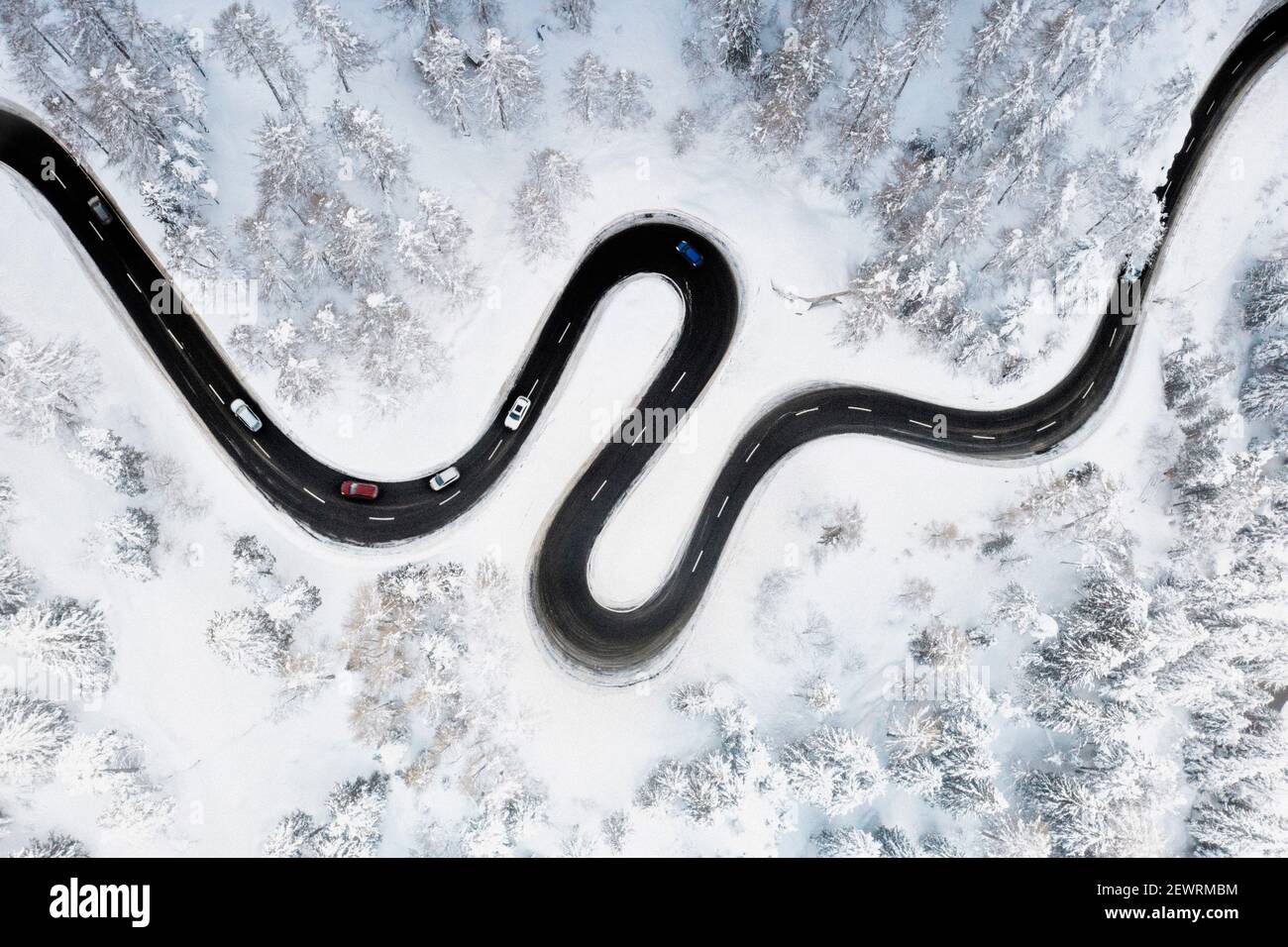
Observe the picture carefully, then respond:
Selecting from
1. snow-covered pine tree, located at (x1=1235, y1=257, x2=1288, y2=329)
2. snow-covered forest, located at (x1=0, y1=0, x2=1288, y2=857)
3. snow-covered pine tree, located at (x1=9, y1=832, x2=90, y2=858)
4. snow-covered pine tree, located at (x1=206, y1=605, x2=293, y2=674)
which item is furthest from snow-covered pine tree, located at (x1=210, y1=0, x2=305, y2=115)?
snow-covered pine tree, located at (x1=1235, y1=257, x2=1288, y2=329)

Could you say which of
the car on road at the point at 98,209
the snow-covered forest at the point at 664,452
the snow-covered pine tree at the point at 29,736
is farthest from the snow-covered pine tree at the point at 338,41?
the snow-covered pine tree at the point at 29,736

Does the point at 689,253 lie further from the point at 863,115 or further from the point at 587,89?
the point at 863,115

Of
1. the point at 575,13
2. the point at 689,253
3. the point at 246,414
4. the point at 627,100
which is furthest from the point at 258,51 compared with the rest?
the point at 689,253

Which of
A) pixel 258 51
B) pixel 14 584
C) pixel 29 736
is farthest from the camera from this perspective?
pixel 258 51

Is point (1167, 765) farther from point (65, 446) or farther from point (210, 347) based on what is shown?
point (65, 446)

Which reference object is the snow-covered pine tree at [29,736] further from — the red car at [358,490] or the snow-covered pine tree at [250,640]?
the red car at [358,490]
